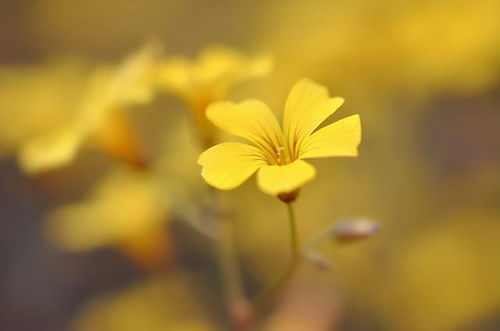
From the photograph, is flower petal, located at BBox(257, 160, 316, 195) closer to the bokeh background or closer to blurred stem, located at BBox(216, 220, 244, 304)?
the bokeh background

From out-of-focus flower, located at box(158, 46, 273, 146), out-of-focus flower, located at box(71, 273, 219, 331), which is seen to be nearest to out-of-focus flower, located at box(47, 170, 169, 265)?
out-of-focus flower, located at box(71, 273, 219, 331)

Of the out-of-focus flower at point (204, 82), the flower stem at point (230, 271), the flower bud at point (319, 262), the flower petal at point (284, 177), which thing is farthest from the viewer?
the flower stem at point (230, 271)

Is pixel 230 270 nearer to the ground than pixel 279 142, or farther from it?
nearer to the ground

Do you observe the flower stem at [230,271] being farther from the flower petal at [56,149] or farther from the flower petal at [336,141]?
the flower petal at [336,141]

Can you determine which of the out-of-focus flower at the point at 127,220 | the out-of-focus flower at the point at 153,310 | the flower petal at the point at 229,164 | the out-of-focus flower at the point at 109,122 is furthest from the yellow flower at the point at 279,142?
the out-of-focus flower at the point at 153,310

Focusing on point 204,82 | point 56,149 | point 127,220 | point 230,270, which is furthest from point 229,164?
point 230,270

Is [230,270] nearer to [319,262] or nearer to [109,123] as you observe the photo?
[109,123]
